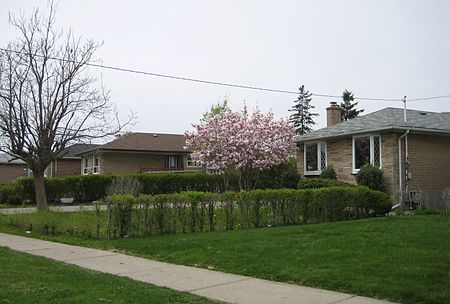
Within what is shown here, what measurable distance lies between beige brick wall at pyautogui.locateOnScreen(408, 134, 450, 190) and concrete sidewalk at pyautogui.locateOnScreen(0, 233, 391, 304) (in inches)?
581

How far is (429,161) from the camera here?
21859mm

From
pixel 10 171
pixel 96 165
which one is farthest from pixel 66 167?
pixel 10 171

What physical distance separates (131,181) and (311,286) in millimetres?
17297

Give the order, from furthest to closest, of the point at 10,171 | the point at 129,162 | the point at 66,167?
the point at 10,171 → the point at 66,167 → the point at 129,162

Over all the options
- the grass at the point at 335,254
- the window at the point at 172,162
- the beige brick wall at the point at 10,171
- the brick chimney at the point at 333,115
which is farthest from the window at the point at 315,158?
the beige brick wall at the point at 10,171

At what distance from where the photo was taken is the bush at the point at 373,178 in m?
20.4

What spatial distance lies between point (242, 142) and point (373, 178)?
21.0 feet

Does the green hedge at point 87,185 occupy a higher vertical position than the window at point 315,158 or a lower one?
lower

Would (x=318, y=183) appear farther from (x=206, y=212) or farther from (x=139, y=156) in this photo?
(x=139, y=156)

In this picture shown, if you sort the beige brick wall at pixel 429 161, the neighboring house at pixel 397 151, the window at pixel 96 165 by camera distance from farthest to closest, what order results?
the window at pixel 96 165 → the beige brick wall at pixel 429 161 → the neighboring house at pixel 397 151

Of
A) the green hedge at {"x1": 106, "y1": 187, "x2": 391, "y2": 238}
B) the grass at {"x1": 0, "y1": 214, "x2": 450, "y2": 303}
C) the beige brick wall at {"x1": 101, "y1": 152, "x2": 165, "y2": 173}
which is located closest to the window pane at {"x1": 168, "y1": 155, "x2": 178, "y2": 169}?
the beige brick wall at {"x1": 101, "y1": 152, "x2": 165, "y2": 173}

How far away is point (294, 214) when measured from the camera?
47.4 feet

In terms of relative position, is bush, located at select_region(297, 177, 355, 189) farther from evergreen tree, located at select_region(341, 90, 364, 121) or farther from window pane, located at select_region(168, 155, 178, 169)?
evergreen tree, located at select_region(341, 90, 364, 121)

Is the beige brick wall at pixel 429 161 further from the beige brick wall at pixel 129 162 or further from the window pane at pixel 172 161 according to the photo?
the window pane at pixel 172 161
